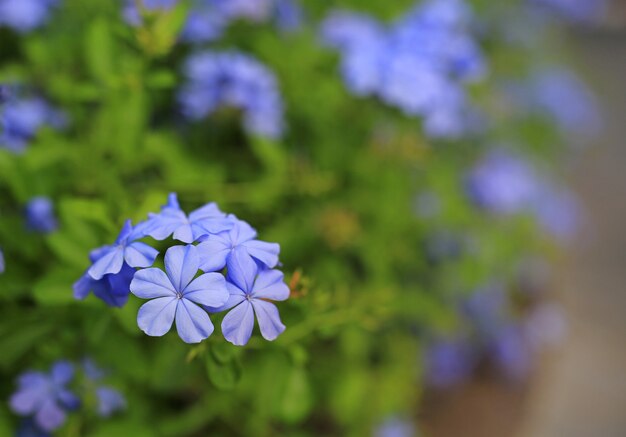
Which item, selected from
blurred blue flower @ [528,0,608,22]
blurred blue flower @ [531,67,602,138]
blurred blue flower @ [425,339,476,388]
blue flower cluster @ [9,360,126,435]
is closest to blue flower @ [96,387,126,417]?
blue flower cluster @ [9,360,126,435]

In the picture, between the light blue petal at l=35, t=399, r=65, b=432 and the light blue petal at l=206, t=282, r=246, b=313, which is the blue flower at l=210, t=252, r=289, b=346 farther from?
the light blue petal at l=35, t=399, r=65, b=432

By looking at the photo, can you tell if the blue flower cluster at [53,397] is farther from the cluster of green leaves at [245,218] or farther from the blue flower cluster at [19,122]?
the blue flower cluster at [19,122]

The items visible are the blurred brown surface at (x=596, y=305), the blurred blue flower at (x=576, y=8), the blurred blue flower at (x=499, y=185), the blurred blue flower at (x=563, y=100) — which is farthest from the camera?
the blurred blue flower at (x=576, y=8)

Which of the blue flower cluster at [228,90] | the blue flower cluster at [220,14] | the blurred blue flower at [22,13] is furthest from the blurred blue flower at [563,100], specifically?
the blurred blue flower at [22,13]

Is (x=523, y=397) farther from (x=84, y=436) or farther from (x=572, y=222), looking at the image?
(x=84, y=436)

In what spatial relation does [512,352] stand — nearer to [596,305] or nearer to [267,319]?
[596,305]

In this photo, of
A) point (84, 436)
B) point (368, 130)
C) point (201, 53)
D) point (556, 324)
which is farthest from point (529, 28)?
point (84, 436)
